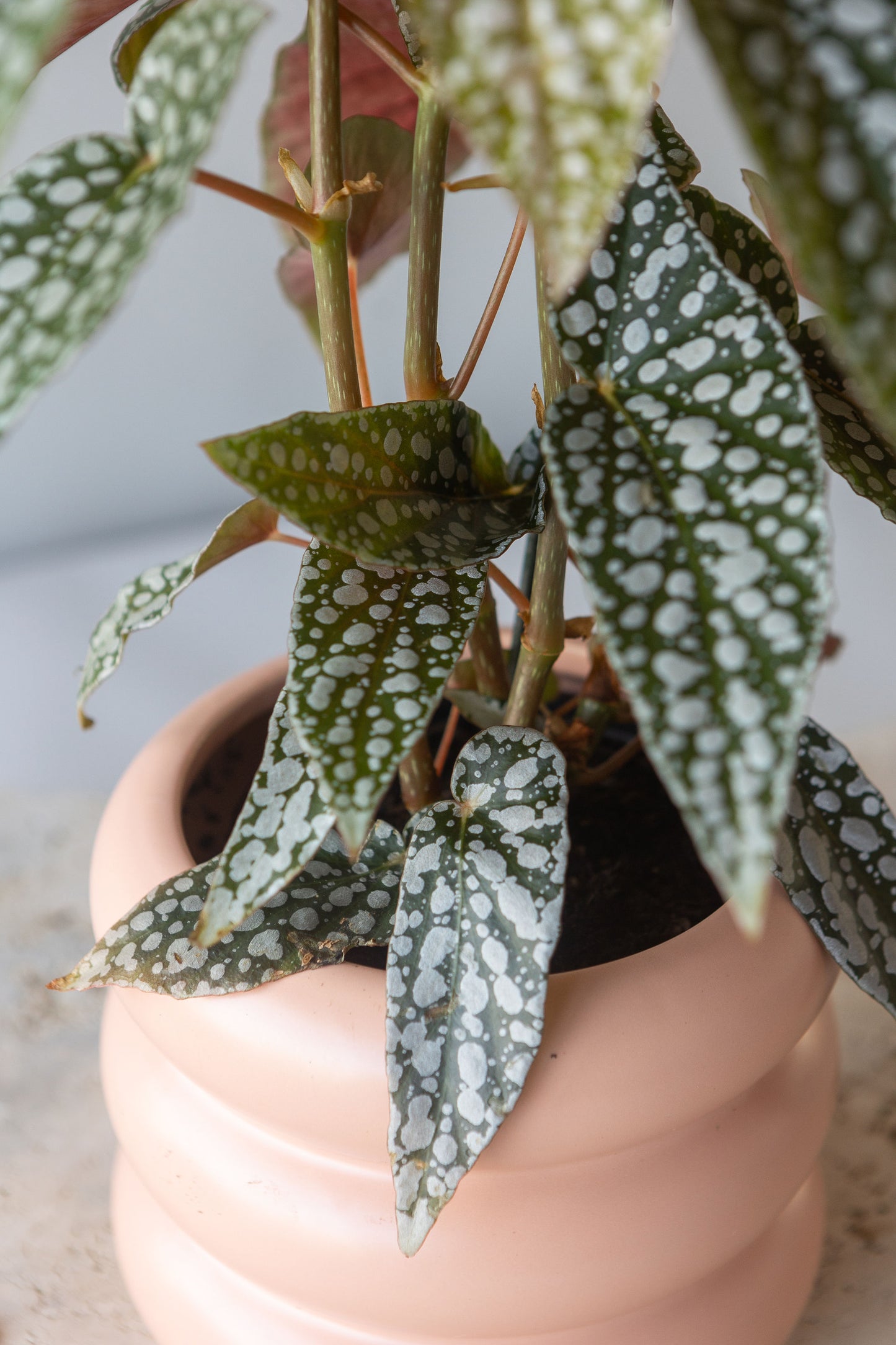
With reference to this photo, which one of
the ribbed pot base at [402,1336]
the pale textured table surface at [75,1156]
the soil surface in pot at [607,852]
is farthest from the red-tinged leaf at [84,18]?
the pale textured table surface at [75,1156]

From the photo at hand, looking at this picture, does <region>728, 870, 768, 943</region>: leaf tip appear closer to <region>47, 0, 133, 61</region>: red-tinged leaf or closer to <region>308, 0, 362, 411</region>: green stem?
<region>308, 0, 362, 411</region>: green stem

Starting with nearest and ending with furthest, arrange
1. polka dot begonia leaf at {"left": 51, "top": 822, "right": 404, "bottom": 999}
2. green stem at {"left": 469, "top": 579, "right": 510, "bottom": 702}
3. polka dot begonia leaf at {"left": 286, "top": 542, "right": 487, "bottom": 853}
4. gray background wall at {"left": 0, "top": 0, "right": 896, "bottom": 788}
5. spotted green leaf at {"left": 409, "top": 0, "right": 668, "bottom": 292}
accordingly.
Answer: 1. spotted green leaf at {"left": 409, "top": 0, "right": 668, "bottom": 292}
2. polka dot begonia leaf at {"left": 286, "top": 542, "right": 487, "bottom": 853}
3. polka dot begonia leaf at {"left": 51, "top": 822, "right": 404, "bottom": 999}
4. green stem at {"left": 469, "top": 579, "right": 510, "bottom": 702}
5. gray background wall at {"left": 0, "top": 0, "right": 896, "bottom": 788}

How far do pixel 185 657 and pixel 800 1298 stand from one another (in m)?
0.78

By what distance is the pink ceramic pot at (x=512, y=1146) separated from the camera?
1.31ft

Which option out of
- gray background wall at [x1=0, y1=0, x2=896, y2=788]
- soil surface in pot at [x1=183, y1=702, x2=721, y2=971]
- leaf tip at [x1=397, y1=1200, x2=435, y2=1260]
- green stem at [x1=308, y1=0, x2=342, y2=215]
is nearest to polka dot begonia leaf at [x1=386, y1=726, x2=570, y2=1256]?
leaf tip at [x1=397, y1=1200, x2=435, y2=1260]

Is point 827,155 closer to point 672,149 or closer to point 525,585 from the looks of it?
point 672,149

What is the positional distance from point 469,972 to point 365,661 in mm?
122

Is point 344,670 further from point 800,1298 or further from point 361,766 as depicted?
point 800,1298

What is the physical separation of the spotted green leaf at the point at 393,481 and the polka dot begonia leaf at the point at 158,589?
0.24ft

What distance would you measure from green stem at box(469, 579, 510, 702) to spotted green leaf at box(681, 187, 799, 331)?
165 mm

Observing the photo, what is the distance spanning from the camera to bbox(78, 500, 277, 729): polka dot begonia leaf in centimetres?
43

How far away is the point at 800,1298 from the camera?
56cm

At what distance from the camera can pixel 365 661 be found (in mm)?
349

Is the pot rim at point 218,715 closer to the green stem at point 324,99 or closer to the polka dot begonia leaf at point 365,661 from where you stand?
the polka dot begonia leaf at point 365,661
